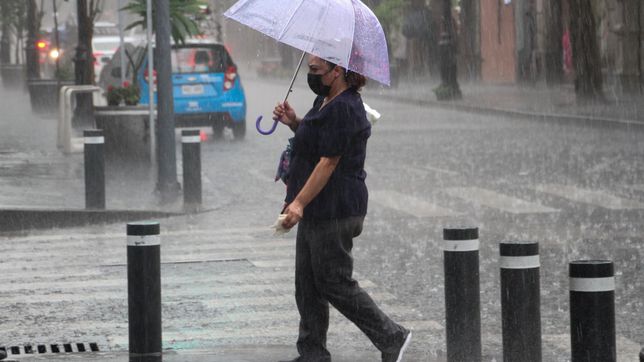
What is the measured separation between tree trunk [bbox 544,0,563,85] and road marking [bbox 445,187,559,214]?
2555 cm

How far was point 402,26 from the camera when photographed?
52.1 metres

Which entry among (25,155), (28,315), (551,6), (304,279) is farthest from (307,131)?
(551,6)

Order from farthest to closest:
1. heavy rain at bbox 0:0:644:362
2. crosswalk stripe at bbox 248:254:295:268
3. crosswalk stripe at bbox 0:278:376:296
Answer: crosswalk stripe at bbox 248:254:295:268, crosswalk stripe at bbox 0:278:376:296, heavy rain at bbox 0:0:644:362

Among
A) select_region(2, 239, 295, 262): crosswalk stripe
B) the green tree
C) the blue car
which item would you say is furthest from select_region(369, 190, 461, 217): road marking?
the blue car

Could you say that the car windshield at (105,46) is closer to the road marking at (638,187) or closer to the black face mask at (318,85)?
the road marking at (638,187)

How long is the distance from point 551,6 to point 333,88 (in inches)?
1432

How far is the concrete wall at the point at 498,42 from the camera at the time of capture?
47.4 metres

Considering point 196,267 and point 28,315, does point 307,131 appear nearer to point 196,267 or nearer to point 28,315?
point 28,315

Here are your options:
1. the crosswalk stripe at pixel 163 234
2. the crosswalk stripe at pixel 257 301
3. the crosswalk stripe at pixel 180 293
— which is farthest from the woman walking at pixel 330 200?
the crosswalk stripe at pixel 163 234

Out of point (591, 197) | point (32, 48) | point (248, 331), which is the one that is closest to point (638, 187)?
point (591, 197)

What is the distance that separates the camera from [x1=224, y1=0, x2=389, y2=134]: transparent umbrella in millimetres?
6715

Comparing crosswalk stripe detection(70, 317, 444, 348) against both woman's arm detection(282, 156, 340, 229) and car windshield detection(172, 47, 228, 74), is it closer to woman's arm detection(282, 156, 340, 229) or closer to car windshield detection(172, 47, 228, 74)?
woman's arm detection(282, 156, 340, 229)

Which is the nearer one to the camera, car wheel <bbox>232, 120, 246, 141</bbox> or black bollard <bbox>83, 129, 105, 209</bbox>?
black bollard <bbox>83, 129, 105, 209</bbox>

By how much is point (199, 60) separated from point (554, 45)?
62.9 ft
